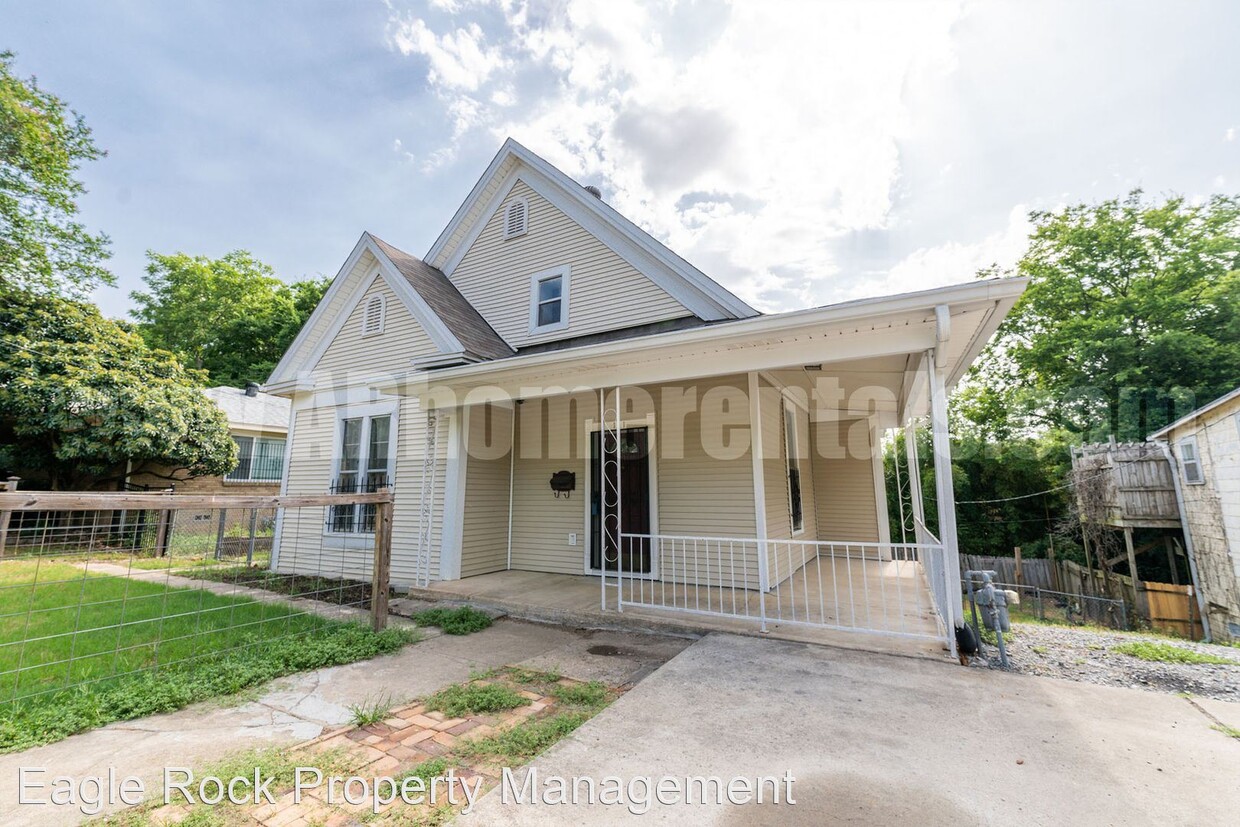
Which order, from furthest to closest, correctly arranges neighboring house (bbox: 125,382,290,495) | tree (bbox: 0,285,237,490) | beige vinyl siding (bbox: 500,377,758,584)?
neighboring house (bbox: 125,382,290,495) < tree (bbox: 0,285,237,490) < beige vinyl siding (bbox: 500,377,758,584)

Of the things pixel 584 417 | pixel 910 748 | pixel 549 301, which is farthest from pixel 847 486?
pixel 910 748

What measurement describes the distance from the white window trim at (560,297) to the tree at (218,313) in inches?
938

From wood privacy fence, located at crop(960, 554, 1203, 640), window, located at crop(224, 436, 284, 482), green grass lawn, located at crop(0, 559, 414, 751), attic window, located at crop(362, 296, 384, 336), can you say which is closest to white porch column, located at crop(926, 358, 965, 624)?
green grass lawn, located at crop(0, 559, 414, 751)

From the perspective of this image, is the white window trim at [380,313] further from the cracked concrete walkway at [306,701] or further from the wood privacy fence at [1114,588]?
the wood privacy fence at [1114,588]

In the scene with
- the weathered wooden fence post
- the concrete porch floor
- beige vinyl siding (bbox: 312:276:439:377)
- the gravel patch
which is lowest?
the gravel patch

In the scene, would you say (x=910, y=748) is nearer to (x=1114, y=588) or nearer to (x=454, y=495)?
(x=454, y=495)

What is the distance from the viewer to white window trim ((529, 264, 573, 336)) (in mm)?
7883

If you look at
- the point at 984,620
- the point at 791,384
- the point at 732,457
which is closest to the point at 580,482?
the point at 732,457

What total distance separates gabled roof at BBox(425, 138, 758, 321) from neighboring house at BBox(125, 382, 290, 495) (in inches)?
419

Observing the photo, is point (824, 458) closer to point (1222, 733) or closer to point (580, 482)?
point (580, 482)

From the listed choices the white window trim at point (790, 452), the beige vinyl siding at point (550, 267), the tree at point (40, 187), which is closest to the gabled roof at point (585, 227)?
the beige vinyl siding at point (550, 267)

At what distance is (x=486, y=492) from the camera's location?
736 centimetres

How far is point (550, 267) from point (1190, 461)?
1431cm

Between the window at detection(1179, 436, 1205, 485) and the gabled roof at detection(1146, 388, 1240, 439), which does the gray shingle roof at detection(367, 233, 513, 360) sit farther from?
the window at detection(1179, 436, 1205, 485)
